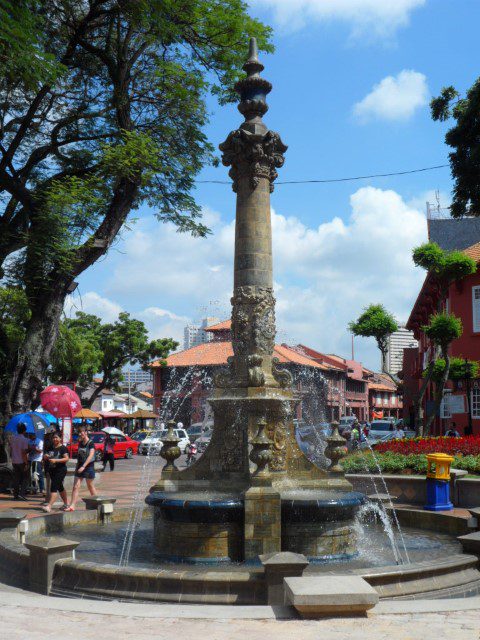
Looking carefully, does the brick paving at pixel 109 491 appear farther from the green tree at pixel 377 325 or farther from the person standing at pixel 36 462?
the green tree at pixel 377 325

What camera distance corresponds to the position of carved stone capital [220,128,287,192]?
11836 millimetres

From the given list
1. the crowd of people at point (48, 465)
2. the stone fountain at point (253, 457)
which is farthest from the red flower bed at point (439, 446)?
the stone fountain at point (253, 457)

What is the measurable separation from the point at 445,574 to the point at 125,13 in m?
16.8

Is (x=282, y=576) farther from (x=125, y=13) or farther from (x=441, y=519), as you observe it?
(x=125, y=13)

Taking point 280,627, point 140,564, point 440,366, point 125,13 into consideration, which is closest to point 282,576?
point 280,627

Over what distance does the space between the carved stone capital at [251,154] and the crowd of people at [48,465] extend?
6522 mm

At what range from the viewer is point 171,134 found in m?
21.8

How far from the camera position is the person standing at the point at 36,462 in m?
17.5

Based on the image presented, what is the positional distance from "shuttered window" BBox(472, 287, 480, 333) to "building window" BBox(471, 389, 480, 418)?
2.99 metres

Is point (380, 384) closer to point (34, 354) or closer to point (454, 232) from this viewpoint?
point (454, 232)

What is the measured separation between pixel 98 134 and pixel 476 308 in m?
21.7

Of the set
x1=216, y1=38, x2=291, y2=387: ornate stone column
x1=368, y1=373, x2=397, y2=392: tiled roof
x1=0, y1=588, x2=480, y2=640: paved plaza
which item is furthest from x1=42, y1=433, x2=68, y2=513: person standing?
x1=368, y1=373, x2=397, y2=392: tiled roof

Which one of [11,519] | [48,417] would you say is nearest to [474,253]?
[48,417]

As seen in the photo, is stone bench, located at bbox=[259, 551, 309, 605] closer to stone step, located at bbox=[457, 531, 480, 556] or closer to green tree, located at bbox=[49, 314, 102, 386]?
stone step, located at bbox=[457, 531, 480, 556]
